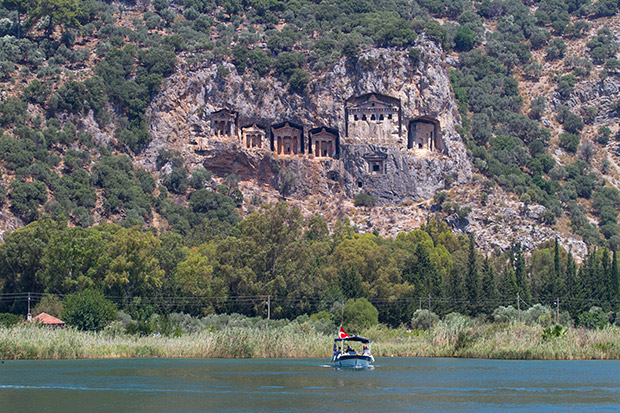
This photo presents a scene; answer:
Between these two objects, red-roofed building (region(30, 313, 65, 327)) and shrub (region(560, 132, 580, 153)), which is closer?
red-roofed building (region(30, 313, 65, 327))

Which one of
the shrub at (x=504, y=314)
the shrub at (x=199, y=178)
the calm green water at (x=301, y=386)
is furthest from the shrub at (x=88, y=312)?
the shrub at (x=199, y=178)

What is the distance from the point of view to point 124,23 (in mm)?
156625

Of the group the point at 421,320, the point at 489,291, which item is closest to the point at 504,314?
the point at 489,291

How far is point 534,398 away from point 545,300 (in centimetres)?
5195

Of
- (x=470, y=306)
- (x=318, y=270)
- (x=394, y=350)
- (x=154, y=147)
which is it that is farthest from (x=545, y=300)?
(x=154, y=147)

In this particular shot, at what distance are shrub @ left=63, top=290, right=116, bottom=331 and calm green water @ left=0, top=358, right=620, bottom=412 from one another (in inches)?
442

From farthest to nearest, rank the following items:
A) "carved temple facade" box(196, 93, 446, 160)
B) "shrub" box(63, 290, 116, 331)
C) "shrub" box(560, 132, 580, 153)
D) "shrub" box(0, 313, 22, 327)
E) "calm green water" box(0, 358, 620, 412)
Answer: "shrub" box(560, 132, 580, 153), "carved temple facade" box(196, 93, 446, 160), "shrub" box(63, 290, 116, 331), "shrub" box(0, 313, 22, 327), "calm green water" box(0, 358, 620, 412)

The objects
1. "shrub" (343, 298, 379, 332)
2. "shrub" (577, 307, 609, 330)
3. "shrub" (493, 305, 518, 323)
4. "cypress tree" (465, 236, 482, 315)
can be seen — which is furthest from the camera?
"cypress tree" (465, 236, 482, 315)

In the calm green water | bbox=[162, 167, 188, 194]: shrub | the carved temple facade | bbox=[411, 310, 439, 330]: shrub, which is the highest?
the carved temple facade

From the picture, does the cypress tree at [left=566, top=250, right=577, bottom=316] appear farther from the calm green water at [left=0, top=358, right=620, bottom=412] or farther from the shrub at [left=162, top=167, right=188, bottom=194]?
the shrub at [left=162, top=167, right=188, bottom=194]

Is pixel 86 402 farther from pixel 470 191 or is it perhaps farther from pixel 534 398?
pixel 470 191

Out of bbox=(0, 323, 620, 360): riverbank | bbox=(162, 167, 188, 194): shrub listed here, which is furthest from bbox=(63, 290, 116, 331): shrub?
bbox=(162, 167, 188, 194): shrub

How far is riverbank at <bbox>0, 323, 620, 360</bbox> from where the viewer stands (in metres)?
64.6

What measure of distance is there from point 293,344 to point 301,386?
701 inches
